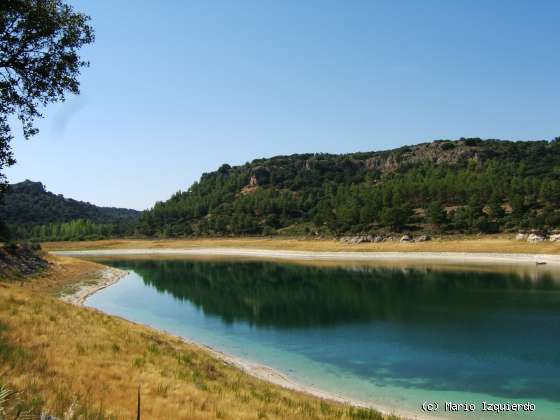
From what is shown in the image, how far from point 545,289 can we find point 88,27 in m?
49.3

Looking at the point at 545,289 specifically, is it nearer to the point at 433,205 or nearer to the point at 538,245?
the point at 538,245

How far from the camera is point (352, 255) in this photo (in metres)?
102

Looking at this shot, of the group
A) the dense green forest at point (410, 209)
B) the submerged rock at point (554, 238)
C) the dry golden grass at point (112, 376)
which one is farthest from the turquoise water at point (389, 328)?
the dense green forest at point (410, 209)

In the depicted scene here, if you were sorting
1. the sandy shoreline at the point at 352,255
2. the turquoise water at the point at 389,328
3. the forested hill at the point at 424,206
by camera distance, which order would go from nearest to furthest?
the turquoise water at the point at 389,328 < the sandy shoreline at the point at 352,255 < the forested hill at the point at 424,206

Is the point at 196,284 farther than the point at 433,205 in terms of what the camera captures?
No

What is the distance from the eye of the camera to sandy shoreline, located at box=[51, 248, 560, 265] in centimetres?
7786

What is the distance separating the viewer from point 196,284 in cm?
6906

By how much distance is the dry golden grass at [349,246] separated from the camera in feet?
280

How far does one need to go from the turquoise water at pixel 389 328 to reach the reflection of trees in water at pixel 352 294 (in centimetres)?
16

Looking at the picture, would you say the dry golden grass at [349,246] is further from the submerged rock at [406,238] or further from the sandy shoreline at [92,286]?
the sandy shoreline at [92,286]

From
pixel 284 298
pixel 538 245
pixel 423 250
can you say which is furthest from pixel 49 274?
pixel 538 245

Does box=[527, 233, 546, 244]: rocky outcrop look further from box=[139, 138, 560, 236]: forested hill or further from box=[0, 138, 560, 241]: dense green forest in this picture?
box=[0, 138, 560, 241]: dense green forest

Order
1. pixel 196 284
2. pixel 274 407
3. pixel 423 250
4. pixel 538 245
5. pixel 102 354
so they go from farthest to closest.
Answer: pixel 423 250, pixel 538 245, pixel 196 284, pixel 102 354, pixel 274 407

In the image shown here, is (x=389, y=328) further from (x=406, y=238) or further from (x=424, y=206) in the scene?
(x=424, y=206)
